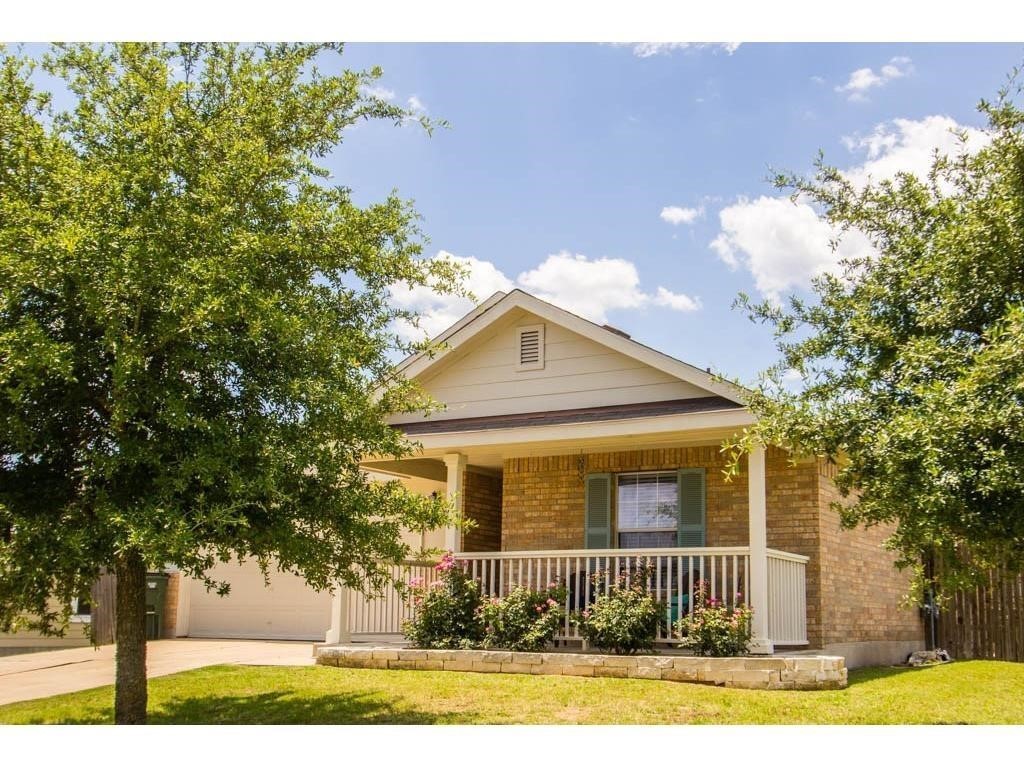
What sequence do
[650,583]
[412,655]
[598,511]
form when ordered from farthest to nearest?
1. [598,511]
2. [650,583]
3. [412,655]

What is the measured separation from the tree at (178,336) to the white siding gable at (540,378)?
506 cm

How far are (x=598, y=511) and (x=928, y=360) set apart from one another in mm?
7886

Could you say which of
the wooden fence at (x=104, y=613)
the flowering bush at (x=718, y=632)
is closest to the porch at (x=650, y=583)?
the flowering bush at (x=718, y=632)

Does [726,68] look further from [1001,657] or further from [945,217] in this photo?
[1001,657]

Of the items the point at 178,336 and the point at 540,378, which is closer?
the point at 178,336

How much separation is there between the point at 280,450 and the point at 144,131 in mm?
2775

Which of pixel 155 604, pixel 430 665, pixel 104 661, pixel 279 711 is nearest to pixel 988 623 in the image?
pixel 430 665

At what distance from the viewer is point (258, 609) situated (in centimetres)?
1958

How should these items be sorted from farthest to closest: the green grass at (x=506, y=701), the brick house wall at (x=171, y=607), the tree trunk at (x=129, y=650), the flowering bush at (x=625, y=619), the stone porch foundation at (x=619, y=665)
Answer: the brick house wall at (x=171, y=607) → the flowering bush at (x=625, y=619) → the stone porch foundation at (x=619, y=665) → the green grass at (x=506, y=701) → the tree trunk at (x=129, y=650)

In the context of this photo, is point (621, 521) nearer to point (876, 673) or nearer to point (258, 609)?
point (876, 673)

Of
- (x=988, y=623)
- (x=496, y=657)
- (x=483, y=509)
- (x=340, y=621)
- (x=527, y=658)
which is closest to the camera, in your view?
(x=527, y=658)

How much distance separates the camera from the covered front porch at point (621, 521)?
12.3m

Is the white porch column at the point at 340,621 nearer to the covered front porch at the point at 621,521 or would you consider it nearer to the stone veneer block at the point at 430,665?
the covered front porch at the point at 621,521

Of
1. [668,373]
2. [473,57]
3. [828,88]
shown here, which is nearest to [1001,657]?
[668,373]
